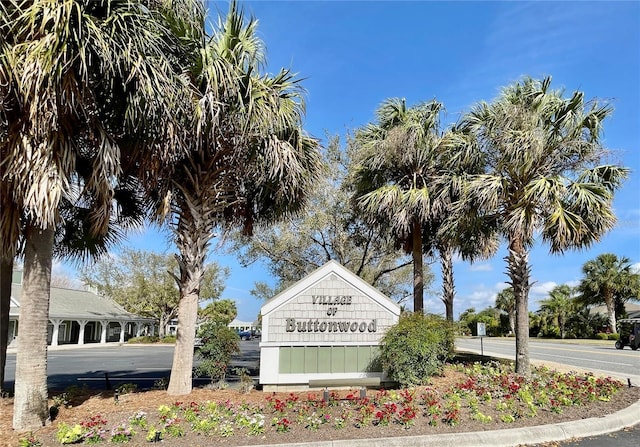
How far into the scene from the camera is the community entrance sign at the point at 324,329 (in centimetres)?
1062

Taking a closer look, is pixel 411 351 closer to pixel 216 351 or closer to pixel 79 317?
pixel 216 351

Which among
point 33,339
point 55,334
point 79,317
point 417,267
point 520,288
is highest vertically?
point 417,267

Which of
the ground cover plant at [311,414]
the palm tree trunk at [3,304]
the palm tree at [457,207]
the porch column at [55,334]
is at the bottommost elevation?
the porch column at [55,334]

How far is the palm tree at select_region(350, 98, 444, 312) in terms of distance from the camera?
1402 cm

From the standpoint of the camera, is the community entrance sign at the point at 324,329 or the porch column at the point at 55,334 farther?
the porch column at the point at 55,334

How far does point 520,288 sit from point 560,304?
1568 inches

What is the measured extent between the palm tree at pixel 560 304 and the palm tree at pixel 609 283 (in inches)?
117

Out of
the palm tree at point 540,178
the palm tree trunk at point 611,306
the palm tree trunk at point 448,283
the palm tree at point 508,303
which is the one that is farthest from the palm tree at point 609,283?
the palm tree at point 540,178

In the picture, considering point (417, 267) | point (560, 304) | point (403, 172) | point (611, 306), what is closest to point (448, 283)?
point (417, 267)

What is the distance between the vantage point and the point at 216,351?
10023 mm

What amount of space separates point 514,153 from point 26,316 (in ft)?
35.6

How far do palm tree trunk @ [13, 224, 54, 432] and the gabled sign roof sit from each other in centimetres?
482

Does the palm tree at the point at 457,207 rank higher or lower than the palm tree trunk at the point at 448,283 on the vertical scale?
higher

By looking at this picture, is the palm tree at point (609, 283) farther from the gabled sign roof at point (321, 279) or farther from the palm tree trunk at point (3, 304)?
the palm tree trunk at point (3, 304)
